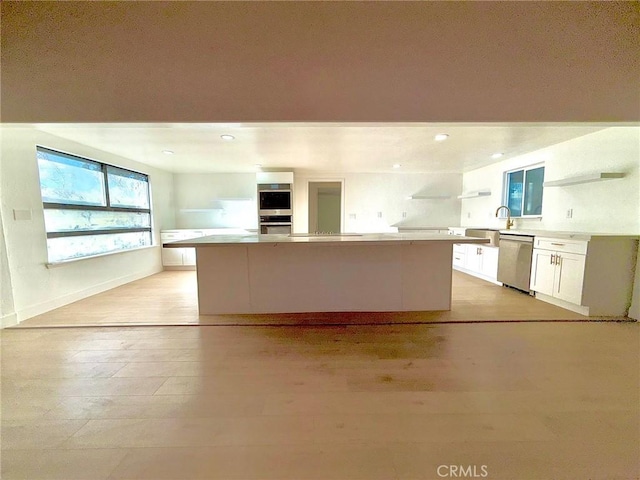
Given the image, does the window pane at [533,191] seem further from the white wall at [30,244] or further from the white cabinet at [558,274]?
the white wall at [30,244]

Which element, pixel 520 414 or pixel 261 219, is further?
pixel 261 219

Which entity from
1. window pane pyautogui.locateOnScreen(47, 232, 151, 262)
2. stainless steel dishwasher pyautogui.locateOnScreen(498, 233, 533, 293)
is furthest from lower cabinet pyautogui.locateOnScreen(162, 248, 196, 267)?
stainless steel dishwasher pyautogui.locateOnScreen(498, 233, 533, 293)

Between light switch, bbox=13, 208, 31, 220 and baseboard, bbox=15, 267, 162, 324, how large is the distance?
99 cm

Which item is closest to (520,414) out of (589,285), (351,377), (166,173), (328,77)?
(351,377)

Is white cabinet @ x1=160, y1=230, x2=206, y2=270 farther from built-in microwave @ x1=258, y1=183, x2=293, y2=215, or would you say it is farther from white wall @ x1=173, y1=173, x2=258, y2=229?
built-in microwave @ x1=258, y1=183, x2=293, y2=215

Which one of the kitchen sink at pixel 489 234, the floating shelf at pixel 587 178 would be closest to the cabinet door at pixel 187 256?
the kitchen sink at pixel 489 234

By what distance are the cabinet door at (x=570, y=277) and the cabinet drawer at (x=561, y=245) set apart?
6cm

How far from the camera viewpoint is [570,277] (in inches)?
108

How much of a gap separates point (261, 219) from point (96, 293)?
2.83 metres

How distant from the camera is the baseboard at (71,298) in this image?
8.80ft

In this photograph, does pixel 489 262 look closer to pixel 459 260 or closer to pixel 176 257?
pixel 459 260

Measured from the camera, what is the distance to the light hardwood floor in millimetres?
1075

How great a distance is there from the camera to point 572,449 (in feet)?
3.71

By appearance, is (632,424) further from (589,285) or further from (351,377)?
(589,285)
